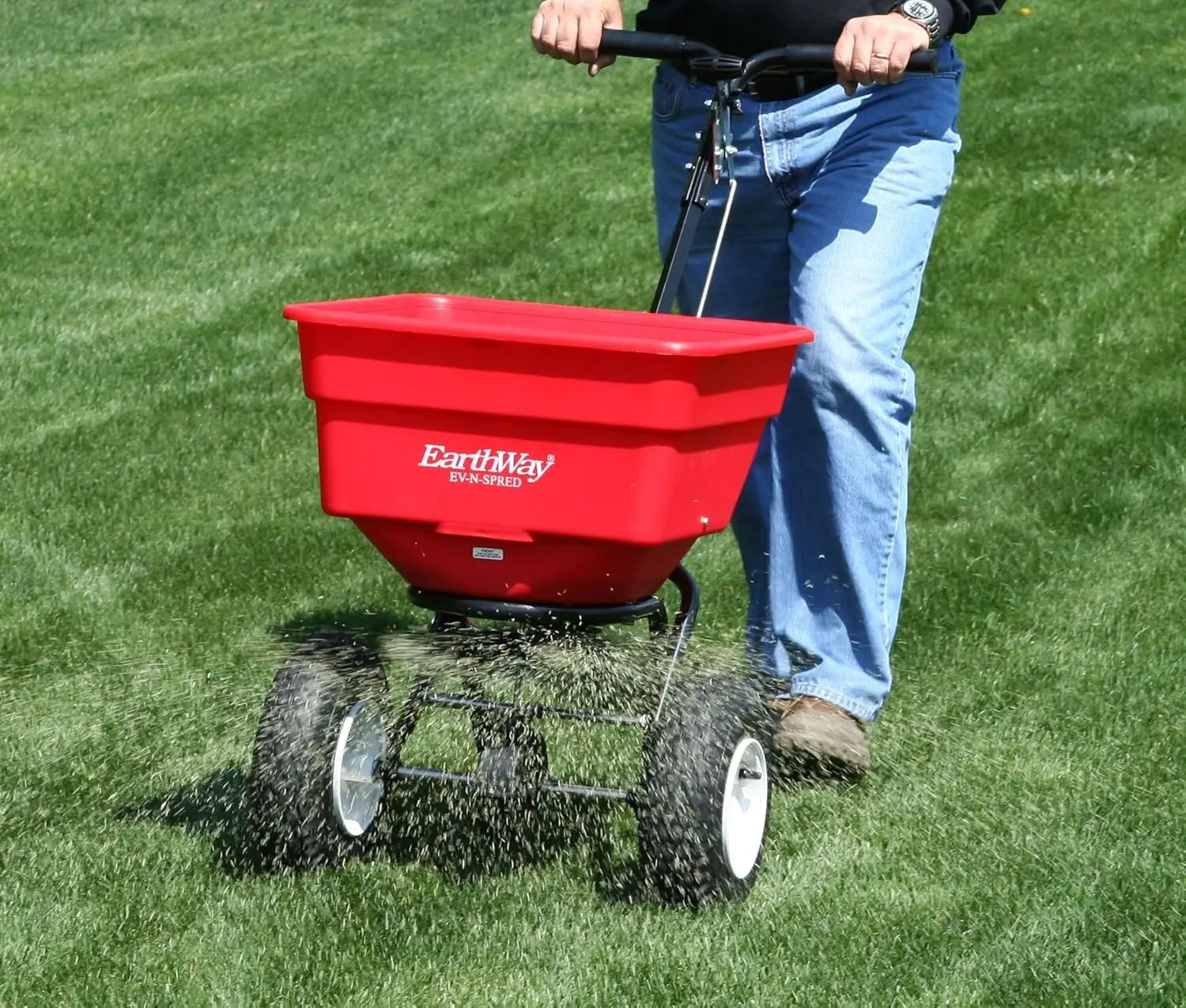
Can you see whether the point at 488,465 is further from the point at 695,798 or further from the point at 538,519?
the point at 695,798

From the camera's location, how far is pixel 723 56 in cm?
351

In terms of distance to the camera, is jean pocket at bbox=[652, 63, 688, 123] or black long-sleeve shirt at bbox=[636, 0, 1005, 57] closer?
black long-sleeve shirt at bbox=[636, 0, 1005, 57]

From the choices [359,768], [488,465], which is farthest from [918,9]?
[359,768]

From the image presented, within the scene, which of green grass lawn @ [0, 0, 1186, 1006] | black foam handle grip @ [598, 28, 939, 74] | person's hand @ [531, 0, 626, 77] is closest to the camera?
green grass lawn @ [0, 0, 1186, 1006]

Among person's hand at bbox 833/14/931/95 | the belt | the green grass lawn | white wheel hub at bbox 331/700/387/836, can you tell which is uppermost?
person's hand at bbox 833/14/931/95

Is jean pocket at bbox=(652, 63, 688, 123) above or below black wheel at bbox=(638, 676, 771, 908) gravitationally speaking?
above

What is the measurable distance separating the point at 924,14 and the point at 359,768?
1.66 meters

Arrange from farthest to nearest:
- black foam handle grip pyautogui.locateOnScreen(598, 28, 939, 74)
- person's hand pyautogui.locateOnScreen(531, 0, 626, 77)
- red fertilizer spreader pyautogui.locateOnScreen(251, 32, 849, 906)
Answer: person's hand pyautogui.locateOnScreen(531, 0, 626, 77) < black foam handle grip pyautogui.locateOnScreen(598, 28, 939, 74) < red fertilizer spreader pyautogui.locateOnScreen(251, 32, 849, 906)

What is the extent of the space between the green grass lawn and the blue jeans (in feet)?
1.13

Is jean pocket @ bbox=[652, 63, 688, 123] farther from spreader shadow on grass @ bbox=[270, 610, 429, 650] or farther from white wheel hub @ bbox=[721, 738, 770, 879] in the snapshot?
spreader shadow on grass @ bbox=[270, 610, 429, 650]

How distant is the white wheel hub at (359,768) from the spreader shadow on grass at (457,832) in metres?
0.06

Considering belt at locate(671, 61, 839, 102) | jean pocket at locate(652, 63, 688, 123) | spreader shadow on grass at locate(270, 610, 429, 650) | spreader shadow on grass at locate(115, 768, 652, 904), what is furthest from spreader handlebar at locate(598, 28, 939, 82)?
spreader shadow on grass at locate(270, 610, 429, 650)

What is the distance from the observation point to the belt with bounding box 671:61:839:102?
371cm

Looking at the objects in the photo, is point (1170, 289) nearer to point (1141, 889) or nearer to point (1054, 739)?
point (1054, 739)
